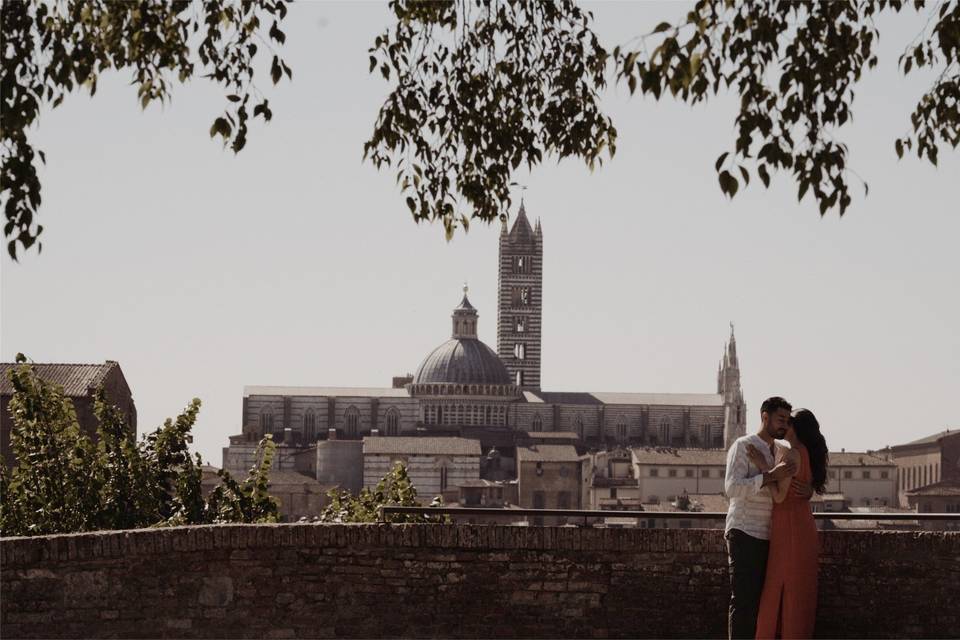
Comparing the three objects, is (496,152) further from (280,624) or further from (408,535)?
(280,624)

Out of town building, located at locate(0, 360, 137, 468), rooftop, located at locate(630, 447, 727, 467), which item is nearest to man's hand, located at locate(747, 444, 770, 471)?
town building, located at locate(0, 360, 137, 468)

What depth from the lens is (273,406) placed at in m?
118

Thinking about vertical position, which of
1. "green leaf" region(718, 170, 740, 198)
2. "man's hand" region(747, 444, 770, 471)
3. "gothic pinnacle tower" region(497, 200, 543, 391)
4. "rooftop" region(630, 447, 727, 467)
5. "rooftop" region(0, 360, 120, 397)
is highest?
"gothic pinnacle tower" region(497, 200, 543, 391)

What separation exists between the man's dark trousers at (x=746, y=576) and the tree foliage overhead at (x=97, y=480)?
8894mm

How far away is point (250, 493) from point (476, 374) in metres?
104

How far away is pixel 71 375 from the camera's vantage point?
147 feet

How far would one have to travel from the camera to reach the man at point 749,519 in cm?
792

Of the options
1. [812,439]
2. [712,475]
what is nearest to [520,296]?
[712,475]

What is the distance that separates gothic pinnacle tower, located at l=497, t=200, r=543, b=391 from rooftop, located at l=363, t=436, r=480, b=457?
29.3m

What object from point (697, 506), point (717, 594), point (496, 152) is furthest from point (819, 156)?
point (697, 506)

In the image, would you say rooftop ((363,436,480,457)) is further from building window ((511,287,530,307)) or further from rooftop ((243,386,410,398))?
building window ((511,287,530,307))

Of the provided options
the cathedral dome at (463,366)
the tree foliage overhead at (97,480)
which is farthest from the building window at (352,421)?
the tree foliage overhead at (97,480)

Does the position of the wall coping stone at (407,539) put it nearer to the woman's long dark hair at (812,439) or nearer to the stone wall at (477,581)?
the stone wall at (477,581)

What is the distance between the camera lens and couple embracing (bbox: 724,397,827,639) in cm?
792
